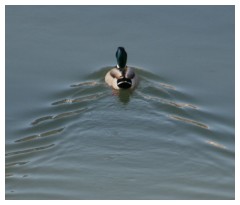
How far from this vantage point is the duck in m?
15.6

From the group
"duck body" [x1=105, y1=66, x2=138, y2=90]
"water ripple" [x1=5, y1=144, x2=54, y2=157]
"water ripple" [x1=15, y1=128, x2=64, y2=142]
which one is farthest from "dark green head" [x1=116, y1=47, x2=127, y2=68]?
"water ripple" [x1=5, y1=144, x2=54, y2=157]

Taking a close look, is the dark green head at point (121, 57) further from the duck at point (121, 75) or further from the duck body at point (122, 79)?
the duck body at point (122, 79)

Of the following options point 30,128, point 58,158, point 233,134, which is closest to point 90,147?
point 58,158

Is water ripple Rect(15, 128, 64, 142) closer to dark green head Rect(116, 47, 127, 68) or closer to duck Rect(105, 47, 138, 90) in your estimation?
duck Rect(105, 47, 138, 90)

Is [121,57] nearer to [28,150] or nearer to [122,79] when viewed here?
[122,79]

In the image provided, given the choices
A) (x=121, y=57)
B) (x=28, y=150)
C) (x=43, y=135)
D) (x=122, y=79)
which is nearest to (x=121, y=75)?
(x=122, y=79)

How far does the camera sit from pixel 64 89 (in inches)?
595

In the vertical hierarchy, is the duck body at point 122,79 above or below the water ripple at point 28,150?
above

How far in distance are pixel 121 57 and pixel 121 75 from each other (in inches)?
21.1

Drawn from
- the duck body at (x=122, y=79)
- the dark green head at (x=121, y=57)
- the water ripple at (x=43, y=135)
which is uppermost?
the dark green head at (x=121, y=57)

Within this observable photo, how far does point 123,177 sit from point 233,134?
2856 mm

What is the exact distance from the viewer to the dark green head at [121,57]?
15968 mm

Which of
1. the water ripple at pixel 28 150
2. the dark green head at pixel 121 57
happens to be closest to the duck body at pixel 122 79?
the dark green head at pixel 121 57

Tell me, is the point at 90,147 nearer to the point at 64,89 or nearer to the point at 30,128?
the point at 30,128
